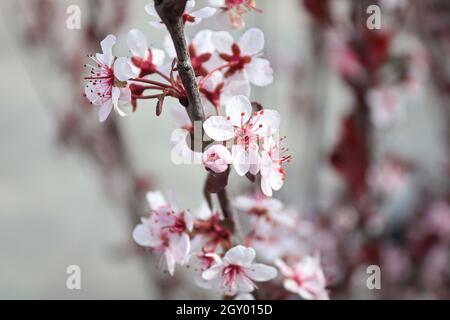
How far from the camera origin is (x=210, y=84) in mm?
830

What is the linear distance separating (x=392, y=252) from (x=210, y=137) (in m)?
1.65

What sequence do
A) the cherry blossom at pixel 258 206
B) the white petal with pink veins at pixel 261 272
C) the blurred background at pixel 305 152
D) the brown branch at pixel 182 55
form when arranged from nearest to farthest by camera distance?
the brown branch at pixel 182 55, the white petal with pink veins at pixel 261 272, the cherry blossom at pixel 258 206, the blurred background at pixel 305 152

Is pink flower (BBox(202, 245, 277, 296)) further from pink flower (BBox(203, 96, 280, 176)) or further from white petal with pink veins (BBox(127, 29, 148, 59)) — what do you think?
white petal with pink veins (BBox(127, 29, 148, 59))

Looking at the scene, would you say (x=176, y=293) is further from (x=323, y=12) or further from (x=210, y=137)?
(x=210, y=137)

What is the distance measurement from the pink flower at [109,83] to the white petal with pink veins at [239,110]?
12 centimetres

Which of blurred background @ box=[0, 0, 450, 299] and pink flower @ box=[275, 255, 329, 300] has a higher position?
blurred background @ box=[0, 0, 450, 299]

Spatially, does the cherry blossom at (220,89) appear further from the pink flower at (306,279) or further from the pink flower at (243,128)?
the pink flower at (306,279)

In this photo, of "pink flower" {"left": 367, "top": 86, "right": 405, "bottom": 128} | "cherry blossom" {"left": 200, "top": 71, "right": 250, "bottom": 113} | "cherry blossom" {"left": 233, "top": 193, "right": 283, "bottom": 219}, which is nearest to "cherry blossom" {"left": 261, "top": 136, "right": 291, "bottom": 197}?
"cherry blossom" {"left": 200, "top": 71, "right": 250, "bottom": 113}

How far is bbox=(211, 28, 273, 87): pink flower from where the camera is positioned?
0.85 meters

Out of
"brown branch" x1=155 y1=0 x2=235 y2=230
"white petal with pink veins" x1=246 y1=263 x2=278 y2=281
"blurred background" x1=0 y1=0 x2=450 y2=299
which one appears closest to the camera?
"brown branch" x1=155 y1=0 x2=235 y2=230

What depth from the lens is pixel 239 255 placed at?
2.56 ft

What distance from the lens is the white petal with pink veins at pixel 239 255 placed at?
2.54 feet

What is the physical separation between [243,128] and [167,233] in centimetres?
19

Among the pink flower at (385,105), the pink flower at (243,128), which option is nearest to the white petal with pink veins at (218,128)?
the pink flower at (243,128)
